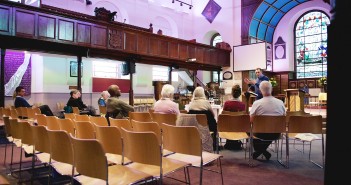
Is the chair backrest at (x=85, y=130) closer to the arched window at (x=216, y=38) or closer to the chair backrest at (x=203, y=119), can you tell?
the chair backrest at (x=203, y=119)

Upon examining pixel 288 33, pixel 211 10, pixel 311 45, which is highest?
pixel 211 10

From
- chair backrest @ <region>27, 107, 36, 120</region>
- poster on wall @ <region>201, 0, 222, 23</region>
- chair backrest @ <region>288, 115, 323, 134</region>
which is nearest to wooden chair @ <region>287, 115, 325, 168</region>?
chair backrest @ <region>288, 115, 323, 134</region>

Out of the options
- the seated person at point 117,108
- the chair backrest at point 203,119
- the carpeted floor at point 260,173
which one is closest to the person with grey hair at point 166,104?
the seated person at point 117,108

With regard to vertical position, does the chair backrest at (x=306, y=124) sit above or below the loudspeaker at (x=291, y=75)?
below

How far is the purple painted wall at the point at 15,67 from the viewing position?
1020 cm

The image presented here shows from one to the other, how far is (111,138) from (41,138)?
2.34ft

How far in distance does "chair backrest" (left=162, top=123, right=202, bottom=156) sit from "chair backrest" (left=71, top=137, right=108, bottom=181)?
86 cm

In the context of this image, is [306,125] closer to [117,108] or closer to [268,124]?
[268,124]

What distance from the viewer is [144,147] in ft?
7.16

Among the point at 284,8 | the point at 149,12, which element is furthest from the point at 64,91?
the point at 284,8

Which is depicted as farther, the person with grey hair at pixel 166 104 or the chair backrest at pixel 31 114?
the chair backrest at pixel 31 114

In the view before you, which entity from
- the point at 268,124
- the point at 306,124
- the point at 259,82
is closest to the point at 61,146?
the point at 268,124

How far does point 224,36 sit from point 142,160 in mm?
13559

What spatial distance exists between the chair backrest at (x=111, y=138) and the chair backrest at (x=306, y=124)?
2.41m
